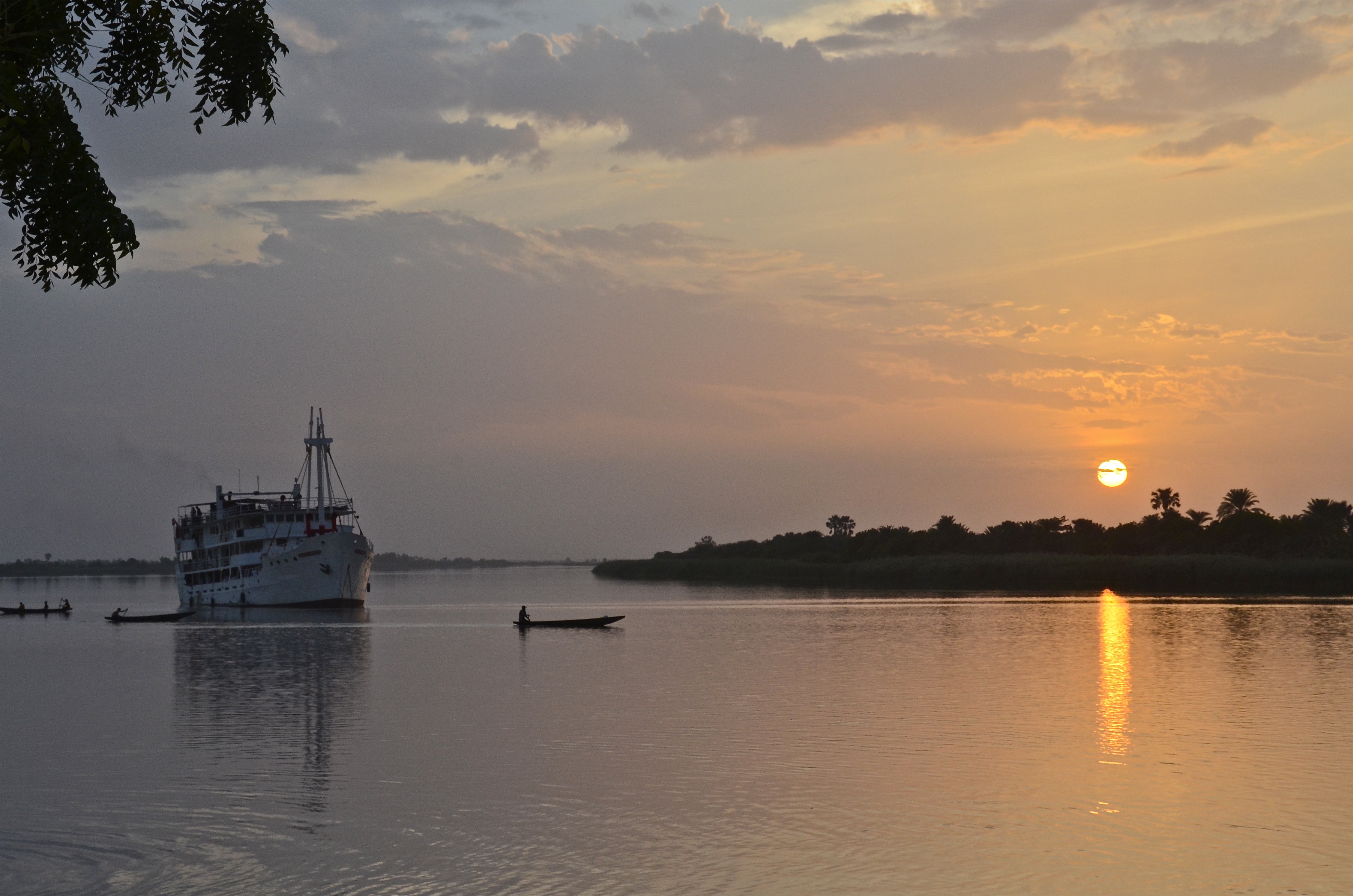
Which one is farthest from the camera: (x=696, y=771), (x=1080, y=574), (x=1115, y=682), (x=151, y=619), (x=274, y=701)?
(x=1080, y=574)

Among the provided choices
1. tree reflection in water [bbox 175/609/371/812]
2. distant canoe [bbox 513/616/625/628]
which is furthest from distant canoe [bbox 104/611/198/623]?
distant canoe [bbox 513/616/625/628]

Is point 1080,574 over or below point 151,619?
over

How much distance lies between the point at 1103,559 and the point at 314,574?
227 ft

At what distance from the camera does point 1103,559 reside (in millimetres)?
111625

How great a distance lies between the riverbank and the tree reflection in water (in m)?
66.3

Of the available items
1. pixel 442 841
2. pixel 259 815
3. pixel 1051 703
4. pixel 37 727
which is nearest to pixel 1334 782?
pixel 1051 703

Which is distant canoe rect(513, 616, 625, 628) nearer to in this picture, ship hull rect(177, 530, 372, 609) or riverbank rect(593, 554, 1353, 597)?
ship hull rect(177, 530, 372, 609)

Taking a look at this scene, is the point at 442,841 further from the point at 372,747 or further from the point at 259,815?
the point at 372,747

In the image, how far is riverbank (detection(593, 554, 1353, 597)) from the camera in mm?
99850

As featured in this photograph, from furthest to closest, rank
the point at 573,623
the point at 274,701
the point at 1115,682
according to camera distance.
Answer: the point at 573,623 < the point at 1115,682 < the point at 274,701

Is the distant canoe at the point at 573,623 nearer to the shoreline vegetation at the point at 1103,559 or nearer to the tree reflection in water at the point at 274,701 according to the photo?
the tree reflection in water at the point at 274,701

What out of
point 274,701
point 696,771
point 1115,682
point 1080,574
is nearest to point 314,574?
point 274,701

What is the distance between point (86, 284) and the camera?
13.9 metres

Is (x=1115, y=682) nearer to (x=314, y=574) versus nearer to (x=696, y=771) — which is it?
(x=696, y=771)
